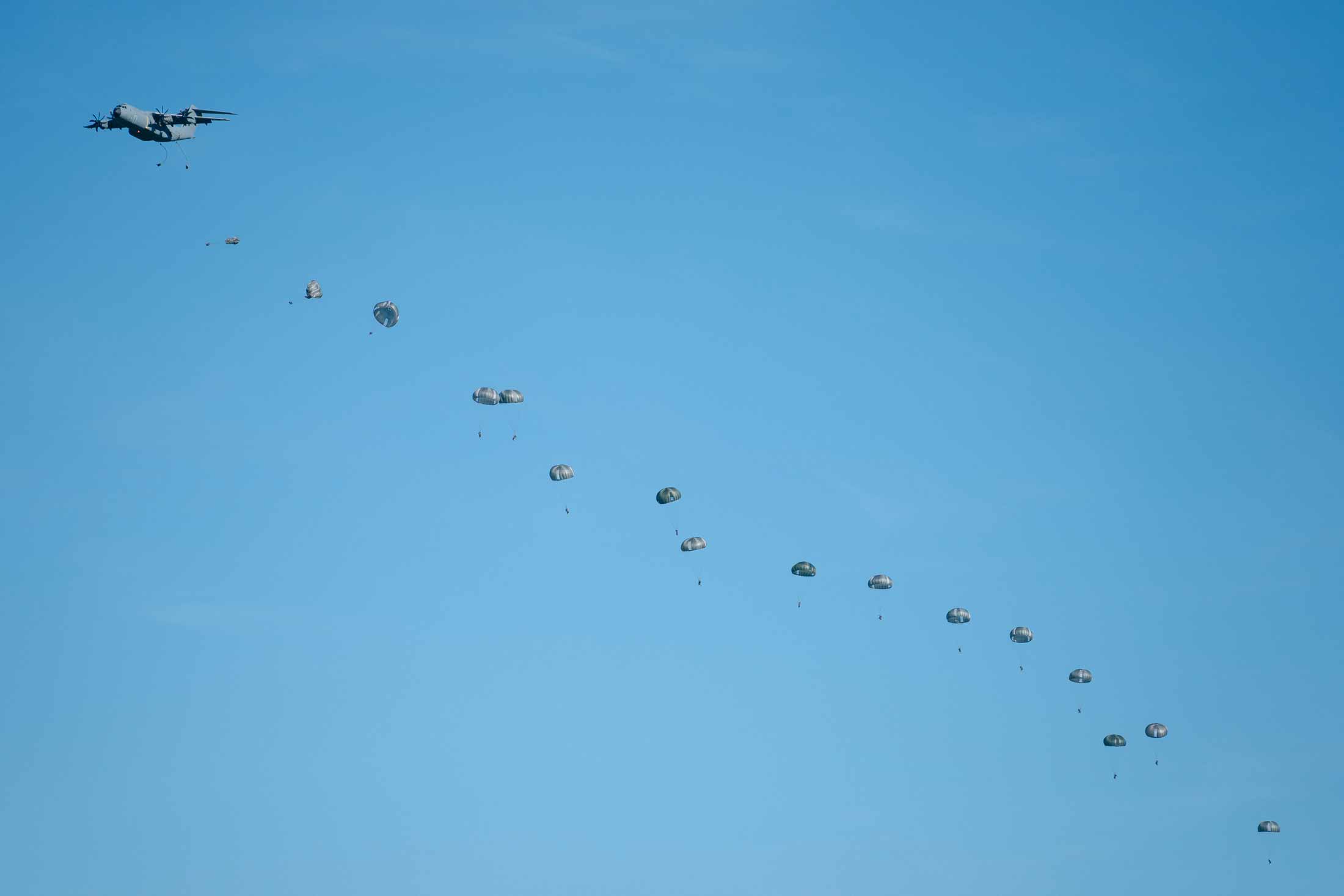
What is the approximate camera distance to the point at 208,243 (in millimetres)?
198375

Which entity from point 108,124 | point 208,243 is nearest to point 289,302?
point 208,243

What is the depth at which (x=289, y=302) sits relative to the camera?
19388 centimetres

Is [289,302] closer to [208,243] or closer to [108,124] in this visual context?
[208,243]

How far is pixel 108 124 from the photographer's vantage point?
19762 cm

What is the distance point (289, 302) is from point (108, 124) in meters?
24.6

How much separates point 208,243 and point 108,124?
47.1 feet

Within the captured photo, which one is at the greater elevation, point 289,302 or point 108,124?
point 108,124
